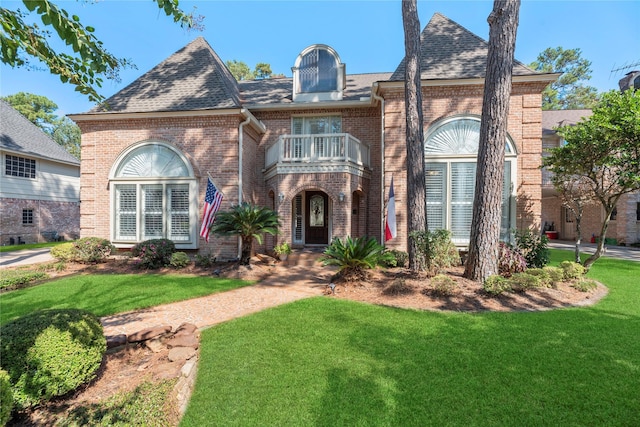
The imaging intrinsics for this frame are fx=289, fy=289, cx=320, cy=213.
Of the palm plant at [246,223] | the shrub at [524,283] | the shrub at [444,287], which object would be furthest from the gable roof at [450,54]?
the shrub at [444,287]

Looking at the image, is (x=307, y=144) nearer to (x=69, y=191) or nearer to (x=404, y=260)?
(x=404, y=260)

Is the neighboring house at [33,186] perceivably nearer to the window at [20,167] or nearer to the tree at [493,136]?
the window at [20,167]

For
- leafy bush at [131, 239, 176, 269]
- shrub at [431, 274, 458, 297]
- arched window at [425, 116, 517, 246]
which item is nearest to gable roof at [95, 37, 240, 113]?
leafy bush at [131, 239, 176, 269]

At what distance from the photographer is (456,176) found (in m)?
9.55

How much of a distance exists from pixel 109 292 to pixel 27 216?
51.3 feet

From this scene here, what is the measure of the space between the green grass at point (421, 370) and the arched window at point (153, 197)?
683 cm

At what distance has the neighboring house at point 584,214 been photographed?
1694 centimetres

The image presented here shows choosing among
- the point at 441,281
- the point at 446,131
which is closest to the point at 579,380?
the point at 441,281

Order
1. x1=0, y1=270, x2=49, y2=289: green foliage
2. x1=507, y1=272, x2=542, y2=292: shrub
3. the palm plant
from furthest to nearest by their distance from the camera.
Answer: the palm plant < x1=0, y1=270, x2=49, y2=289: green foliage < x1=507, y1=272, x2=542, y2=292: shrub

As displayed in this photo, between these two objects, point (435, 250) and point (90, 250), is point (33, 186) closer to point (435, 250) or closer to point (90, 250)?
point (90, 250)

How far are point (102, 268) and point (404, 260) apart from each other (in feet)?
31.4

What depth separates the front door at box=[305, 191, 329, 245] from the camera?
41.6ft

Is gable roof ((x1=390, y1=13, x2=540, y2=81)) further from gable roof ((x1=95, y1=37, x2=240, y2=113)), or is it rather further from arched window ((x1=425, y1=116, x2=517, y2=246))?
gable roof ((x1=95, y1=37, x2=240, y2=113))

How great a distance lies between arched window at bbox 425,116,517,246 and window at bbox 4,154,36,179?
21156 millimetres
